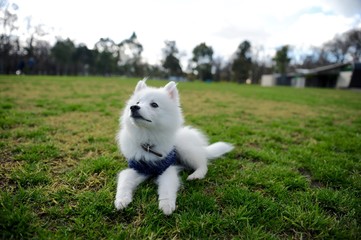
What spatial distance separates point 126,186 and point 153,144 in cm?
51

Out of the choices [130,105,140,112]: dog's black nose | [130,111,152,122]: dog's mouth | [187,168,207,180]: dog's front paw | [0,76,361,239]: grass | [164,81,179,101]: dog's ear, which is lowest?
[0,76,361,239]: grass

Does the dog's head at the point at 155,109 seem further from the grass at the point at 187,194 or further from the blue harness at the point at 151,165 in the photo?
the grass at the point at 187,194

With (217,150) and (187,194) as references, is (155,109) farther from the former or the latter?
(217,150)

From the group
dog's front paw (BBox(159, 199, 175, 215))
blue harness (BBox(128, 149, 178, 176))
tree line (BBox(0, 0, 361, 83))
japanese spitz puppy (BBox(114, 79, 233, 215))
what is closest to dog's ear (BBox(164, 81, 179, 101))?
japanese spitz puppy (BBox(114, 79, 233, 215))

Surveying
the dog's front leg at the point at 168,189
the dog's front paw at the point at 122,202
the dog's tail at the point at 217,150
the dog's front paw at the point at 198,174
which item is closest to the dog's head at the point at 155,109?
the dog's front leg at the point at 168,189

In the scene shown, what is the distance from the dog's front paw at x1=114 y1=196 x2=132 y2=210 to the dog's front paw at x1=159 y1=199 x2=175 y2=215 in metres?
0.30

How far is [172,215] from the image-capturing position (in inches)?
77.4

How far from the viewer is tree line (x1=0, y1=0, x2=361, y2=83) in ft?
166

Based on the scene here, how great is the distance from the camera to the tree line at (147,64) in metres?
50.5

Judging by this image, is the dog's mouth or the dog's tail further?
the dog's tail

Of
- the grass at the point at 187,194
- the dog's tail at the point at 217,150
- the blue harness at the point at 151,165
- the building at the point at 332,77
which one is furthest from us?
the building at the point at 332,77

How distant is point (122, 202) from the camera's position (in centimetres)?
203

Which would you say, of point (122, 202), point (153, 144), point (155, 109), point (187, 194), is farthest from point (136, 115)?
point (187, 194)

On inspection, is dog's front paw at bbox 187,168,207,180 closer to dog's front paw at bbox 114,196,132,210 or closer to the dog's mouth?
dog's front paw at bbox 114,196,132,210
